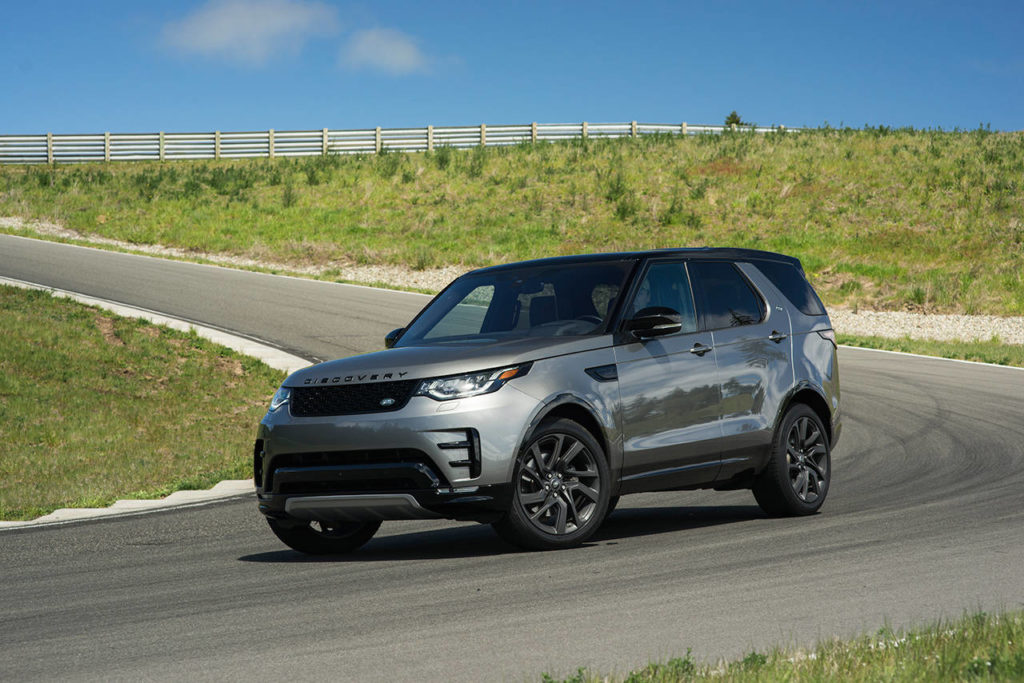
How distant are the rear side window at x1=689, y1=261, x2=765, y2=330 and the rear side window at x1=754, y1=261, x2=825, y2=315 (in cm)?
40

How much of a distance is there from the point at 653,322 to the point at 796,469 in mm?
2157

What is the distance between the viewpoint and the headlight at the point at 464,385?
749 centimetres

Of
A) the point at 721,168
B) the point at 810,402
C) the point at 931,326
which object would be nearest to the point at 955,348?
the point at 931,326

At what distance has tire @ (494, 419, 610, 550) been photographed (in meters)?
7.70

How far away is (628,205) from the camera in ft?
144

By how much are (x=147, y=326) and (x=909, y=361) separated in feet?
45.5

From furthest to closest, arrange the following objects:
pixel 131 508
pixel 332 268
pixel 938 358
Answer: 1. pixel 332 268
2. pixel 938 358
3. pixel 131 508

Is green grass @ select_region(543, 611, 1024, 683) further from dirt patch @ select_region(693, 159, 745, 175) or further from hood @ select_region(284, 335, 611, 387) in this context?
dirt patch @ select_region(693, 159, 745, 175)

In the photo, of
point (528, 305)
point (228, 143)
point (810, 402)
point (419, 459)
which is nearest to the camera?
point (419, 459)

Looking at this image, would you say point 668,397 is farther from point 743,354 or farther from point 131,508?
point 131,508

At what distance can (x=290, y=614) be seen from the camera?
249 inches

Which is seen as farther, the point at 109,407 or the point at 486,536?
the point at 109,407

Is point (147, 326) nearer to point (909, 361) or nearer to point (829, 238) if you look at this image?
point (909, 361)

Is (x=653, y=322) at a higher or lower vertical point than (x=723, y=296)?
lower
